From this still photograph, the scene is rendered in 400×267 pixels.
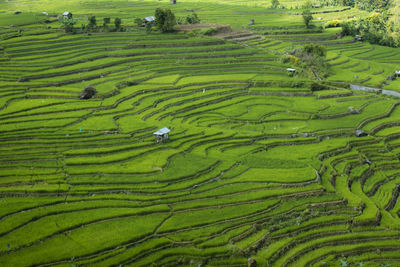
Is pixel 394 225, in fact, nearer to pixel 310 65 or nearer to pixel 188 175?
pixel 188 175

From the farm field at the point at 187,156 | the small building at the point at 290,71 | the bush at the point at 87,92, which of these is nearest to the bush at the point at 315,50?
the farm field at the point at 187,156

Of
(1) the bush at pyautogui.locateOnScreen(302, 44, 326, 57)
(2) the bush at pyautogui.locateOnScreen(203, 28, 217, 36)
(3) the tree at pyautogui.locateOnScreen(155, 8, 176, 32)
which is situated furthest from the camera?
(2) the bush at pyautogui.locateOnScreen(203, 28, 217, 36)

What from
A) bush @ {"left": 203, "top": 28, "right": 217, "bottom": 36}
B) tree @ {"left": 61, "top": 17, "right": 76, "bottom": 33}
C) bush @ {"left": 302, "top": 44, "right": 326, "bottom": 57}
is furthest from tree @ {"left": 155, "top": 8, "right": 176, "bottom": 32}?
bush @ {"left": 302, "top": 44, "right": 326, "bottom": 57}

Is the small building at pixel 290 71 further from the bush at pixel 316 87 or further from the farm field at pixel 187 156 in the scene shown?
the bush at pixel 316 87

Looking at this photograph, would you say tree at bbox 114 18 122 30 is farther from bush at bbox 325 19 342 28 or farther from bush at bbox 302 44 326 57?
bush at bbox 325 19 342 28

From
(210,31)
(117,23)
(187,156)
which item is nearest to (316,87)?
(210,31)

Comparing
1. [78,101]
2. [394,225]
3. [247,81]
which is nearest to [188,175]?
[394,225]

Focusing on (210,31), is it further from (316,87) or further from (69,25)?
(316,87)
